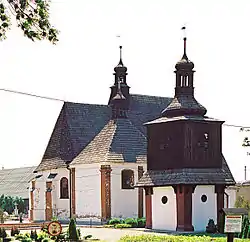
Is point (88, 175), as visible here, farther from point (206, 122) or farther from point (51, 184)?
point (206, 122)

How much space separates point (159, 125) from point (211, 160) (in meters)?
3.75

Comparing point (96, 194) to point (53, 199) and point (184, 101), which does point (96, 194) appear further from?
point (184, 101)

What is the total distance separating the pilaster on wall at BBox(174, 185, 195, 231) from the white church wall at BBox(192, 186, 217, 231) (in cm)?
40

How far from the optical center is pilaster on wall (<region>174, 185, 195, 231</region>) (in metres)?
→ 36.9

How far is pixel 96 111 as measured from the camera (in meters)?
53.8

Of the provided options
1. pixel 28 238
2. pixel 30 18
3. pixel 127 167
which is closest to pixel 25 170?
pixel 127 167

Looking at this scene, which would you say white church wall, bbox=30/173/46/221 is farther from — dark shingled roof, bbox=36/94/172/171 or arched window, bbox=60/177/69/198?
arched window, bbox=60/177/69/198

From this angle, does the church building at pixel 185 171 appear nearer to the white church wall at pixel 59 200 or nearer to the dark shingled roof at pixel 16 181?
the white church wall at pixel 59 200

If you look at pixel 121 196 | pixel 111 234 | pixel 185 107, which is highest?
pixel 185 107

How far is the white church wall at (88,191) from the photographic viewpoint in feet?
157

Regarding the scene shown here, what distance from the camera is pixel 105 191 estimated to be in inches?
1864

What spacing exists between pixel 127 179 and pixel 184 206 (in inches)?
466

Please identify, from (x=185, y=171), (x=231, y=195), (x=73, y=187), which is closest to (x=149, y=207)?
(x=185, y=171)

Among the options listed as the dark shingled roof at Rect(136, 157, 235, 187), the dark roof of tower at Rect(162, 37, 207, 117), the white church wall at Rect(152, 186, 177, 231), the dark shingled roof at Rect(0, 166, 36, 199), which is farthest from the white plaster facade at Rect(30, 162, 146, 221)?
the dark shingled roof at Rect(0, 166, 36, 199)
